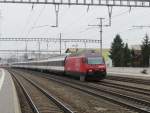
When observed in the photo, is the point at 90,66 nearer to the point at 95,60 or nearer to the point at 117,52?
the point at 95,60

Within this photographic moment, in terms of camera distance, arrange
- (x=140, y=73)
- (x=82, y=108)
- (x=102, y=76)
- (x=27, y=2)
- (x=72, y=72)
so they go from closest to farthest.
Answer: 1. (x=82, y=108)
2. (x=27, y=2)
3. (x=102, y=76)
4. (x=72, y=72)
5. (x=140, y=73)

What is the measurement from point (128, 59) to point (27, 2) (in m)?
75.8

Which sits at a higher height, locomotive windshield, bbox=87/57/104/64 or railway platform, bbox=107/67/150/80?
locomotive windshield, bbox=87/57/104/64

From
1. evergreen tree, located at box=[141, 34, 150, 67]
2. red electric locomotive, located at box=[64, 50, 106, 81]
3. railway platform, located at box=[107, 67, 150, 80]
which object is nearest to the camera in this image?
red electric locomotive, located at box=[64, 50, 106, 81]

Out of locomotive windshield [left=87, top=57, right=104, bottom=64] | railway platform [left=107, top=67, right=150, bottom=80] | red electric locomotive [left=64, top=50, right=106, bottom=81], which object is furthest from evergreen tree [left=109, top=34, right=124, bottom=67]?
locomotive windshield [left=87, top=57, right=104, bottom=64]

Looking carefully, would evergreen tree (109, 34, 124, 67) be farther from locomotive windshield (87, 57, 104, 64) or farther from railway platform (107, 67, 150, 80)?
locomotive windshield (87, 57, 104, 64)

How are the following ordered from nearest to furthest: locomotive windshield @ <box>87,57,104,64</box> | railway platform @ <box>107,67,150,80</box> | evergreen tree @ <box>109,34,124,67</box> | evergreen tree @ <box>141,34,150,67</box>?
locomotive windshield @ <box>87,57,104,64</box> → railway platform @ <box>107,67,150,80</box> → evergreen tree @ <box>141,34,150,67</box> → evergreen tree @ <box>109,34,124,67</box>

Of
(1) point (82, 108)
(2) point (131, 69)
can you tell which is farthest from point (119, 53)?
(1) point (82, 108)

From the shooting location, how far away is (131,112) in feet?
54.1

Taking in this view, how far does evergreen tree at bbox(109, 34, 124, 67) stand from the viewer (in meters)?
107

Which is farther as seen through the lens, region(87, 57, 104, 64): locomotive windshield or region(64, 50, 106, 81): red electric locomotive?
region(87, 57, 104, 64): locomotive windshield

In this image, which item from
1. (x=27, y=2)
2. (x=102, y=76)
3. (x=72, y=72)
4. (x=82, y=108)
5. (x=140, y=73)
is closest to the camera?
(x=82, y=108)

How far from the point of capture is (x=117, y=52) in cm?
11325

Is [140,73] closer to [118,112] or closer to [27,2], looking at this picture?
[27,2]
